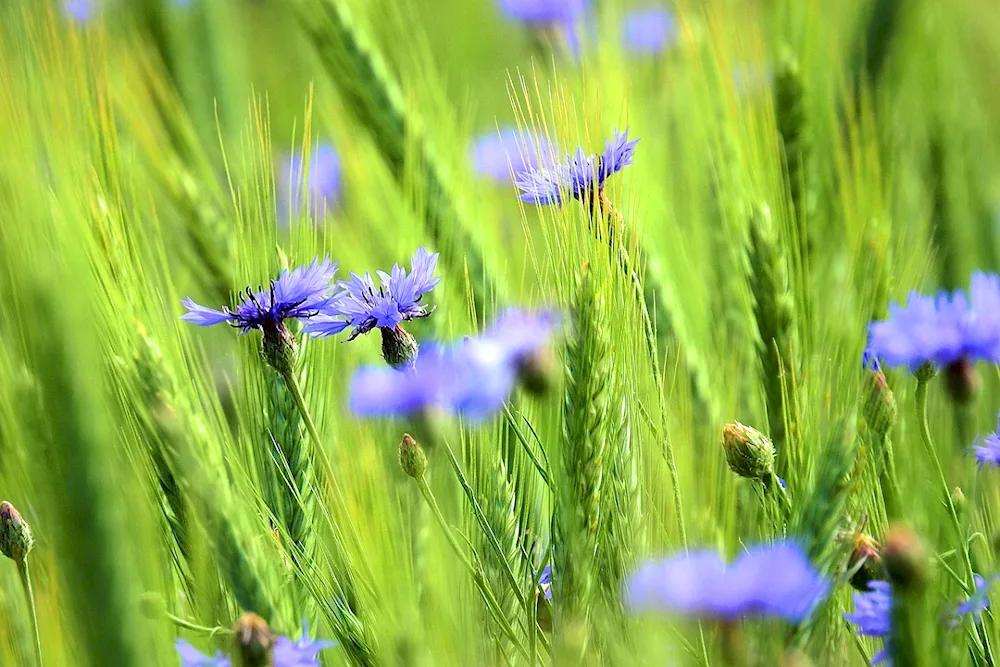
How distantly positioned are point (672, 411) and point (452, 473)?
16cm

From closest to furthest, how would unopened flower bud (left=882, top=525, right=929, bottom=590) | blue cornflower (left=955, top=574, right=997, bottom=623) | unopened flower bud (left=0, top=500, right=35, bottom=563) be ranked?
unopened flower bud (left=882, top=525, right=929, bottom=590) → blue cornflower (left=955, top=574, right=997, bottom=623) → unopened flower bud (left=0, top=500, right=35, bottom=563)

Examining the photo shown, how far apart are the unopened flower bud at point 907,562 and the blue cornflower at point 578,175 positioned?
29 centimetres

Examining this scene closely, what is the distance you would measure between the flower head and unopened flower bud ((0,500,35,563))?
0.70 feet

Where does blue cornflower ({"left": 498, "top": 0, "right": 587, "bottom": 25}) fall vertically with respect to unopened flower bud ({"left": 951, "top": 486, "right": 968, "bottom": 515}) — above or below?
above

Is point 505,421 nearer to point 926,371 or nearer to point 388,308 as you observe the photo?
point 388,308

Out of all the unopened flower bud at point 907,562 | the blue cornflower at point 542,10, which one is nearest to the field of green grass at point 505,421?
the unopened flower bud at point 907,562

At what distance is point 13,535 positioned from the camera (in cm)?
65

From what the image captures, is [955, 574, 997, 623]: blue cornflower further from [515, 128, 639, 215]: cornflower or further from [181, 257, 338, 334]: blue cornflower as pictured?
[181, 257, 338, 334]: blue cornflower

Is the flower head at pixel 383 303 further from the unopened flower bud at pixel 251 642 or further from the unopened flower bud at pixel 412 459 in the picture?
the unopened flower bud at pixel 251 642

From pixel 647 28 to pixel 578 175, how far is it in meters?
1.38

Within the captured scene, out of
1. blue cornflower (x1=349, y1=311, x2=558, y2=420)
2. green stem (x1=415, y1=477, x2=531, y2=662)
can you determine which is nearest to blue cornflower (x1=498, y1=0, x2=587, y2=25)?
blue cornflower (x1=349, y1=311, x2=558, y2=420)

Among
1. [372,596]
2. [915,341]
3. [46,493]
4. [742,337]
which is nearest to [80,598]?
[46,493]

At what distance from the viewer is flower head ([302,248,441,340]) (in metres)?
0.67

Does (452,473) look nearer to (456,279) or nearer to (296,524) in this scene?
(296,524)
